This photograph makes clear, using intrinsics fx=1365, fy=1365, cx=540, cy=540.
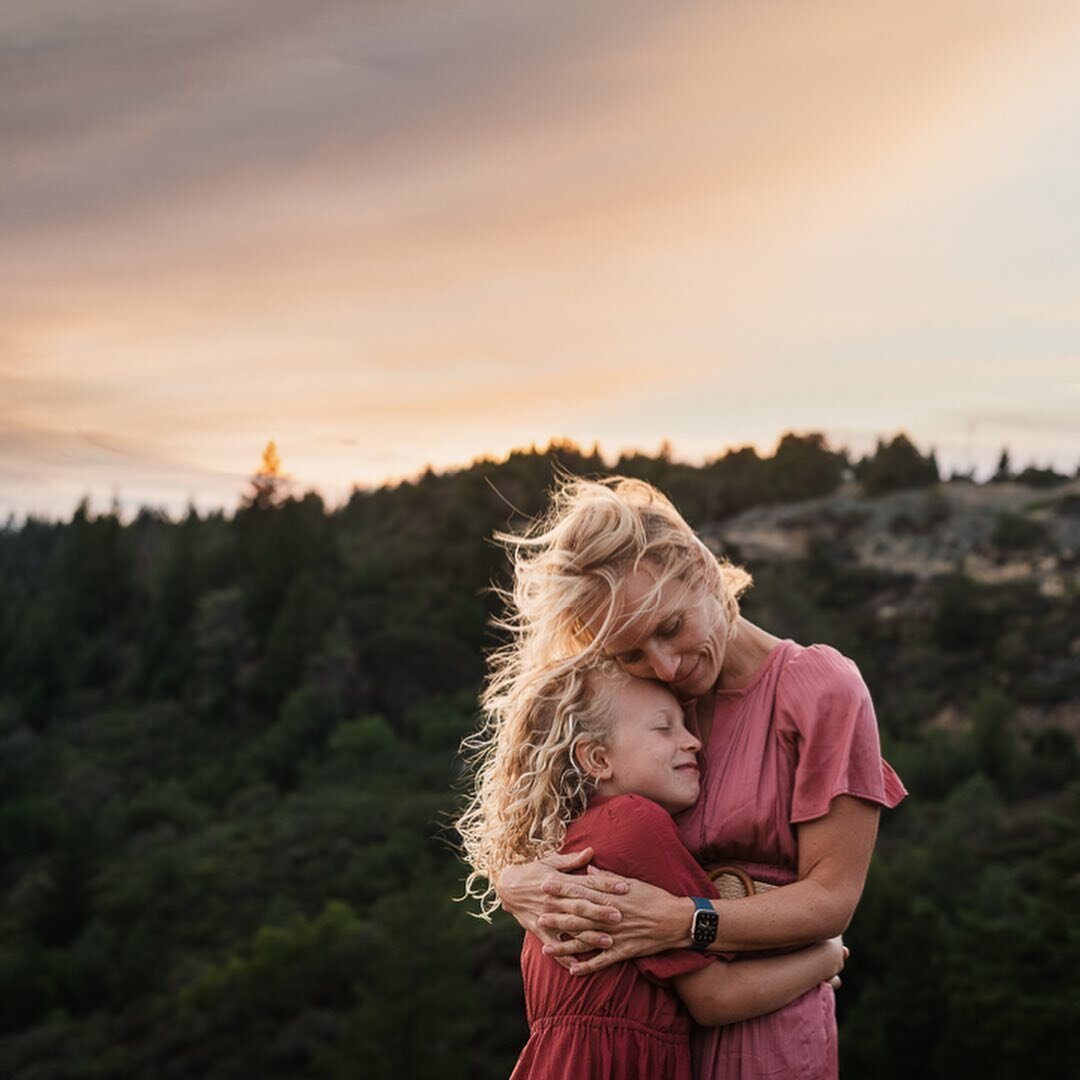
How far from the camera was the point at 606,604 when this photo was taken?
2.90 m

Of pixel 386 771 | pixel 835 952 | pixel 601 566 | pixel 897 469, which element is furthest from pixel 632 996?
pixel 897 469

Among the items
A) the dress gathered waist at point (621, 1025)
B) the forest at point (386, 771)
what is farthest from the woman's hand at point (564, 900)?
the forest at point (386, 771)

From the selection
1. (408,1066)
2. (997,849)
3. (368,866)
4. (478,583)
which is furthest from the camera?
(478,583)

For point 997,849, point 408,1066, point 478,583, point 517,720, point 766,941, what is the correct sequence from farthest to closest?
point 478,583
point 997,849
point 408,1066
point 517,720
point 766,941

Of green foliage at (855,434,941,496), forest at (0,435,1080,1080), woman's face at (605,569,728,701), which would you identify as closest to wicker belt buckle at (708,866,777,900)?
woman's face at (605,569,728,701)

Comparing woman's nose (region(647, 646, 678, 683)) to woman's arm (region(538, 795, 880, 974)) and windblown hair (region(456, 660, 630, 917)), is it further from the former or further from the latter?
woman's arm (region(538, 795, 880, 974))

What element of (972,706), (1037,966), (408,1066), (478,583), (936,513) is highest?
(936,513)

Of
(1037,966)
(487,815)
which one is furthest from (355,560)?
(487,815)

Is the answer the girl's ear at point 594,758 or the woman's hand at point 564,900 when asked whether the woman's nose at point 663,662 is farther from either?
the woman's hand at point 564,900

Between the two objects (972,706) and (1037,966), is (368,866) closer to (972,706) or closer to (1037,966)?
(972,706)

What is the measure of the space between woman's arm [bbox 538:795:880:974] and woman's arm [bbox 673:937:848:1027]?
0.06 metres

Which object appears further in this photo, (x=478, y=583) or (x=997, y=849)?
(x=478, y=583)

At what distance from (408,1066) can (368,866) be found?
14.9 meters

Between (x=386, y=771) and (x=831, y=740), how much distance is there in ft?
175
